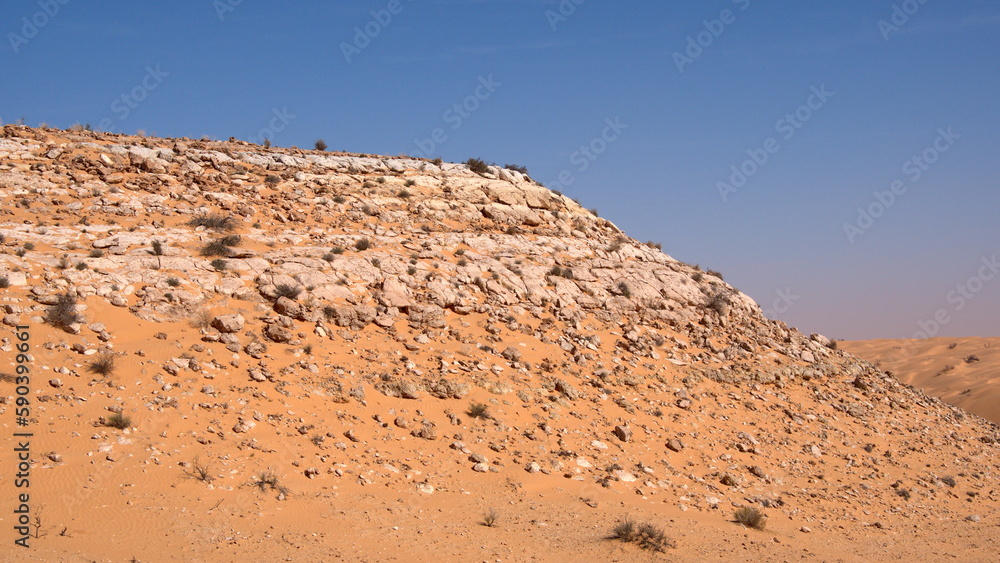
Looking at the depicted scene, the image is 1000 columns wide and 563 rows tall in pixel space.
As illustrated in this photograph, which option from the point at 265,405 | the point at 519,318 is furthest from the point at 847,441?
the point at 265,405

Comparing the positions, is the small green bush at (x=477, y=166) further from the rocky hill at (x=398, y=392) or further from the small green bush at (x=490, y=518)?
the small green bush at (x=490, y=518)

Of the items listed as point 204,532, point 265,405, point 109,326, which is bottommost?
point 204,532

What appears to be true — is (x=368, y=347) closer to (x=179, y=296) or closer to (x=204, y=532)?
(x=179, y=296)

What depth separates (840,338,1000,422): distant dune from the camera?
89.5 feet

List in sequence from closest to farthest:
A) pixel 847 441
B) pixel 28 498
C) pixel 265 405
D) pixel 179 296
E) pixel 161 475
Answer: pixel 28 498 → pixel 161 475 → pixel 265 405 → pixel 179 296 → pixel 847 441

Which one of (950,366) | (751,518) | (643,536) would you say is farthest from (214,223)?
(950,366)

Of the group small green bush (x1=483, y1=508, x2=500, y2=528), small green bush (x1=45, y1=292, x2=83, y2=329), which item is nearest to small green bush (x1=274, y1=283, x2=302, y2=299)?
small green bush (x1=45, y1=292, x2=83, y2=329)

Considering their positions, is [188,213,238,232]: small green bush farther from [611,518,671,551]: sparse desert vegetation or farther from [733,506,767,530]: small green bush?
[733,506,767,530]: small green bush

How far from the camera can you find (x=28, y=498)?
838 cm

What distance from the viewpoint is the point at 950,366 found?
34312 mm

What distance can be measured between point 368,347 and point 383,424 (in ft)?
6.94

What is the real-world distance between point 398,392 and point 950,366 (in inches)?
1309

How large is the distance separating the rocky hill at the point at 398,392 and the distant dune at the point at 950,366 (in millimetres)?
9964

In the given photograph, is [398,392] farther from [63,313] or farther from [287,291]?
[63,313]
